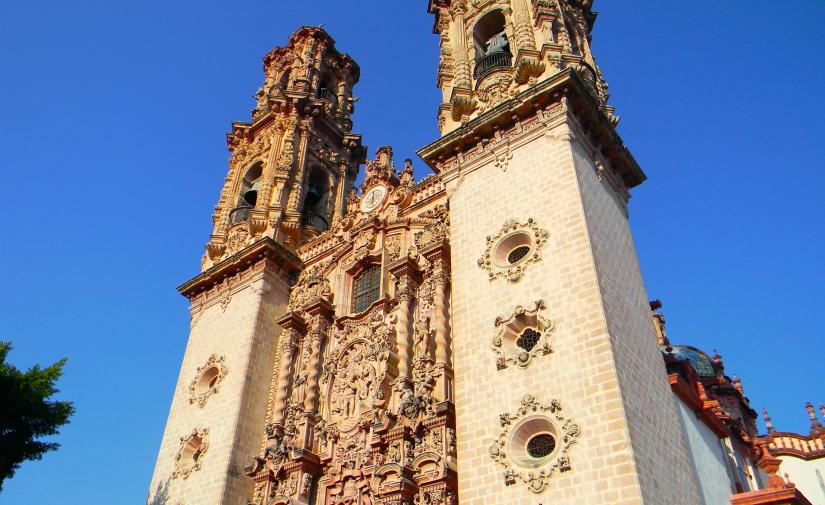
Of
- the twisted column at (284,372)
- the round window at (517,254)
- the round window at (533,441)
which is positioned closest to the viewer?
the round window at (533,441)

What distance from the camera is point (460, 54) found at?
21.5 metres

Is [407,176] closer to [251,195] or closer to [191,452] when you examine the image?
[251,195]

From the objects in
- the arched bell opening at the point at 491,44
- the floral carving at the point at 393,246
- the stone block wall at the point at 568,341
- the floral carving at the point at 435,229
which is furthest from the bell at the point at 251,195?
the stone block wall at the point at 568,341

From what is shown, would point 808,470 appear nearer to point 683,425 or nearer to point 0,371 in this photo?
point 683,425

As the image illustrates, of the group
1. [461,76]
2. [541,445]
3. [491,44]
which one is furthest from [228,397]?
[491,44]

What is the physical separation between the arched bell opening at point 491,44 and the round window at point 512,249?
6112 millimetres

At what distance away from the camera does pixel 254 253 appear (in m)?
22.9

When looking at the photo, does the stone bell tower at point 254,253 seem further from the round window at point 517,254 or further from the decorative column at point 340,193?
the round window at point 517,254

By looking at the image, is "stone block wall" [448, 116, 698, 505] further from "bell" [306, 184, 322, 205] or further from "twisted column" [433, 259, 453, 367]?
"bell" [306, 184, 322, 205]

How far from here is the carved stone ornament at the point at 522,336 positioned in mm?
13750

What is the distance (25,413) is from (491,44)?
15.9 metres

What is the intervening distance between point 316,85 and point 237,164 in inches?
191

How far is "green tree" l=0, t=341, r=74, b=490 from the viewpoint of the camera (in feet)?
48.9

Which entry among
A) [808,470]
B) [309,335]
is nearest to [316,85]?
[309,335]
